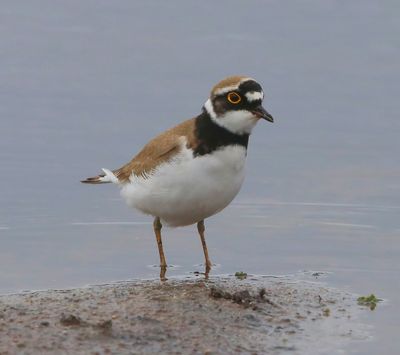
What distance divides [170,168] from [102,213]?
3257mm

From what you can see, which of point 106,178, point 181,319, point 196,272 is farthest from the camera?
point 106,178

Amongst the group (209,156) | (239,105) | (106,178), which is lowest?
(106,178)

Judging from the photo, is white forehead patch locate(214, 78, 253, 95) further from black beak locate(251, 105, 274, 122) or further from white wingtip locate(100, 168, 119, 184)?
white wingtip locate(100, 168, 119, 184)

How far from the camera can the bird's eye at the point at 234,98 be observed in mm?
11188

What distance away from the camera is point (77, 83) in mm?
17844

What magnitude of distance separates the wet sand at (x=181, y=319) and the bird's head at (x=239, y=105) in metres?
1.44

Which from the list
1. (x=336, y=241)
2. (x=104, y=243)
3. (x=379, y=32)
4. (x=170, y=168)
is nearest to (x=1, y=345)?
(x=170, y=168)

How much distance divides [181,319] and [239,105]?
2.34 m

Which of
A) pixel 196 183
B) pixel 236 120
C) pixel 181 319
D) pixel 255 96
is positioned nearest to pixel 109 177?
pixel 196 183

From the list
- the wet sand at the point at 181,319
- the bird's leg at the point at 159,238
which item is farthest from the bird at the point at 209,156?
the wet sand at the point at 181,319

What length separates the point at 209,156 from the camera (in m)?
11.0

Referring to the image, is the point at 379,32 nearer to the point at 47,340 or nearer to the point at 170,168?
the point at 170,168

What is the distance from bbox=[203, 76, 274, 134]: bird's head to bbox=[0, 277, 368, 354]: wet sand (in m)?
1.44

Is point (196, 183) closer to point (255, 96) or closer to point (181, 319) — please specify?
point (255, 96)
